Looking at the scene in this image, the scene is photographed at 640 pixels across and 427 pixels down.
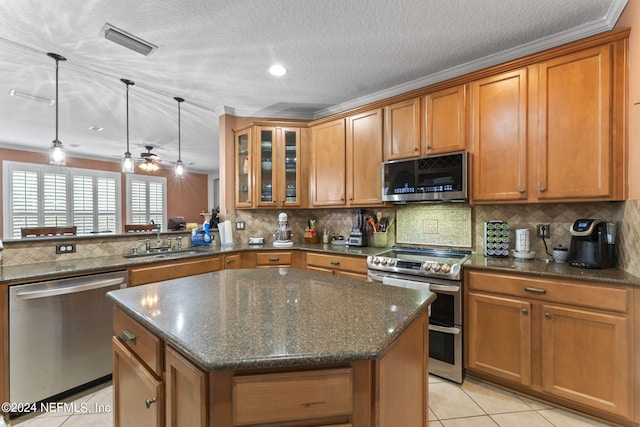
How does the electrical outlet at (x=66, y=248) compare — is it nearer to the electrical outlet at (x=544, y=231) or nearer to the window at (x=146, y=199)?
the electrical outlet at (x=544, y=231)

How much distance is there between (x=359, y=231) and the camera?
3225 millimetres

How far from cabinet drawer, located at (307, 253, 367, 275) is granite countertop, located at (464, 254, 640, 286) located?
0.91 m

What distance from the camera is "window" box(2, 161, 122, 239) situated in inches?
207

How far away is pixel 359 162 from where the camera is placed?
3.07 metres

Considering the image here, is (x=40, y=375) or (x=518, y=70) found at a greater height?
(x=518, y=70)

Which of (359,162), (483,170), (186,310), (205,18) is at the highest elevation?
(205,18)

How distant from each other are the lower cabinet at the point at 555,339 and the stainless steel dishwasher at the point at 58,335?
2.73 m

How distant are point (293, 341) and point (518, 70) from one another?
2.53 m

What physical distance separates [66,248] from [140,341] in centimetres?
196

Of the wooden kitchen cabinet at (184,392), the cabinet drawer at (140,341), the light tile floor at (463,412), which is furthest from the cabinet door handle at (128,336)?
the light tile floor at (463,412)

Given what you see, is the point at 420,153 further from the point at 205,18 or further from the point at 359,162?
the point at 205,18

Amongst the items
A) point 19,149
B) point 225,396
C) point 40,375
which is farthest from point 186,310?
point 19,149

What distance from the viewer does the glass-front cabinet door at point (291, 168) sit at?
3.51 m

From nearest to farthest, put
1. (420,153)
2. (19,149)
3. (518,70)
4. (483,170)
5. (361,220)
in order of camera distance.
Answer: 1. (518,70)
2. (483,170)
3. (420,153)
4. (361,220)
5. (19,149)
